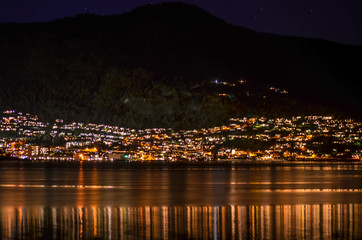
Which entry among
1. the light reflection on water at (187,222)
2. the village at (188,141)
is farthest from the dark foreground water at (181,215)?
the village at (188,141)

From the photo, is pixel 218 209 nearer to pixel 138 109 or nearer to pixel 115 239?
pixel 115 239

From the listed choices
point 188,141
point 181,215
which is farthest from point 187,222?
point 188,141

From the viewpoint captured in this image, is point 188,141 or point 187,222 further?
point 188,141

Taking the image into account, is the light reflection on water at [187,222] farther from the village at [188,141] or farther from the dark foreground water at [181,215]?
the village at [188,141]

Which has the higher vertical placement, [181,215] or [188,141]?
[188,141]

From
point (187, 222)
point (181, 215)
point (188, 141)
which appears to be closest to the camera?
point (187, 222)

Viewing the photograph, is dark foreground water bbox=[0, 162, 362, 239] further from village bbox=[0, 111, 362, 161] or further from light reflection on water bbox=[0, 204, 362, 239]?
village bbox=[0, 111, 362, 161]

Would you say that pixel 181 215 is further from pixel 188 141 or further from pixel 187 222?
pixel 188 141

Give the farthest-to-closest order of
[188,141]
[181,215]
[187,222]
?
[188,141] < [181,215] < [187,222]

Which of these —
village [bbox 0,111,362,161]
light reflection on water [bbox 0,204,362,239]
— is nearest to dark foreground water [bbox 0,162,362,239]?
light reflection on water [bbox 0,204,362,239]
